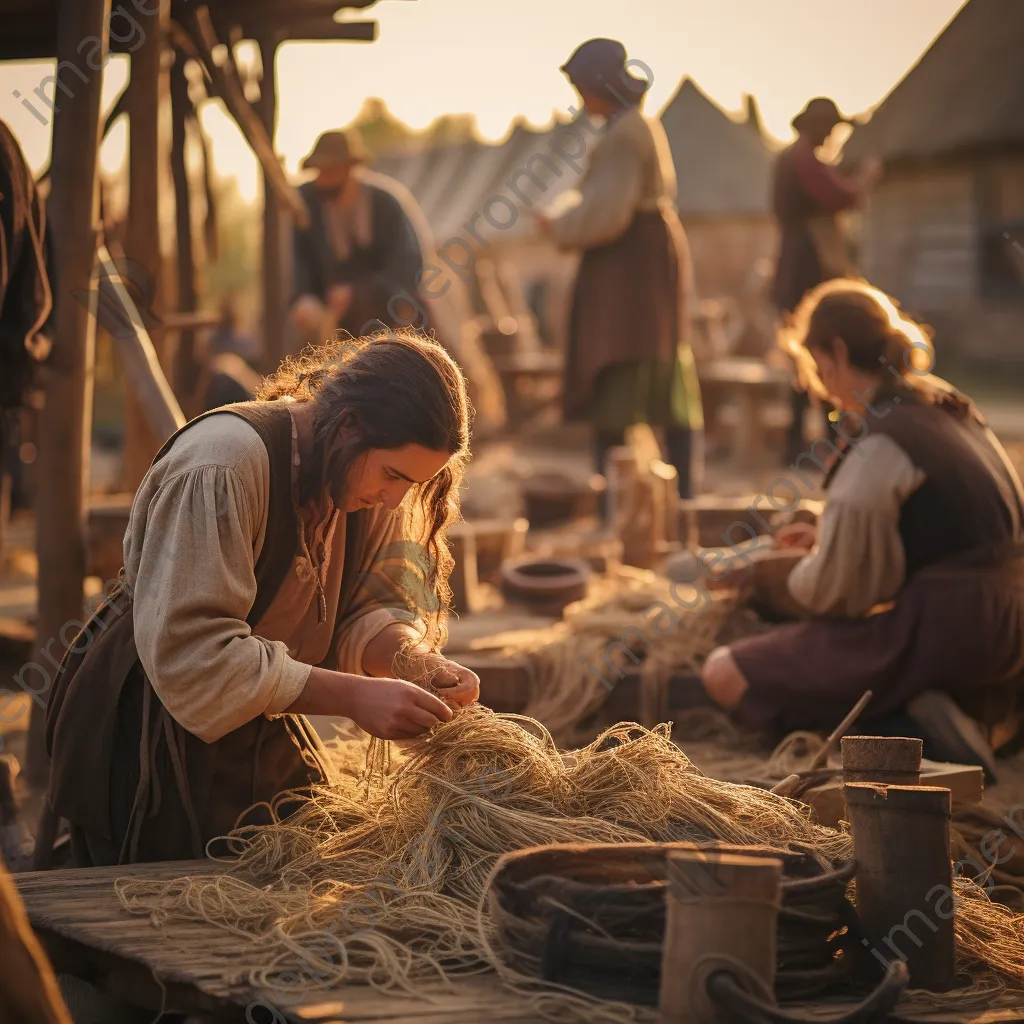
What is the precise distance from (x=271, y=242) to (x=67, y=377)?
3.52 meters

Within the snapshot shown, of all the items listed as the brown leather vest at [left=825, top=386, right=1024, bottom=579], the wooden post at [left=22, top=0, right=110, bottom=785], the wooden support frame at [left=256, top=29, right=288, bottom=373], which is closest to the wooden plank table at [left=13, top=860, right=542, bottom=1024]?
the wooden post at [left=22, top=0, right=110, bottom=785]

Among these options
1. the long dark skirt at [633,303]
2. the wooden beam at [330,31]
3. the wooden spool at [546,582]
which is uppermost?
the wooden beam at [330,31]

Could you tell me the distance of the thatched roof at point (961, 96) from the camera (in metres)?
17.3

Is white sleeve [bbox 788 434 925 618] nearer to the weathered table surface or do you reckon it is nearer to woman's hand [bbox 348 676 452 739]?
woman's hand [bbox 348 676 452 739]

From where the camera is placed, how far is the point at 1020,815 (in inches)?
153

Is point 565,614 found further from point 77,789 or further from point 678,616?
point 77,789

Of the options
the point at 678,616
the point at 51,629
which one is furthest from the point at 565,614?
the point at 51,629

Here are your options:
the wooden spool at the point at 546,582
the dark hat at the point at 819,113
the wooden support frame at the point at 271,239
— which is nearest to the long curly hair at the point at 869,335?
the wooden spool at the point at 546,582

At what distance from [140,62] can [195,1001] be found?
3853 mm

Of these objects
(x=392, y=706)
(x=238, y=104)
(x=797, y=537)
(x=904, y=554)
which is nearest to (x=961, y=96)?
(x=238, y=104)

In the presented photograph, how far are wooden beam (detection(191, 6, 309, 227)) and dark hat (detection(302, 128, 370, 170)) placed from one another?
507mm

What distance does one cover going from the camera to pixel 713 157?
2323 cm

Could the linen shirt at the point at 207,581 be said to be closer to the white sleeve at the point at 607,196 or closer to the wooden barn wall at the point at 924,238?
the white sleeve at the point at 607,196

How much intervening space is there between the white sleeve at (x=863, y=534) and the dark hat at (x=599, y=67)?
345 centimetres
